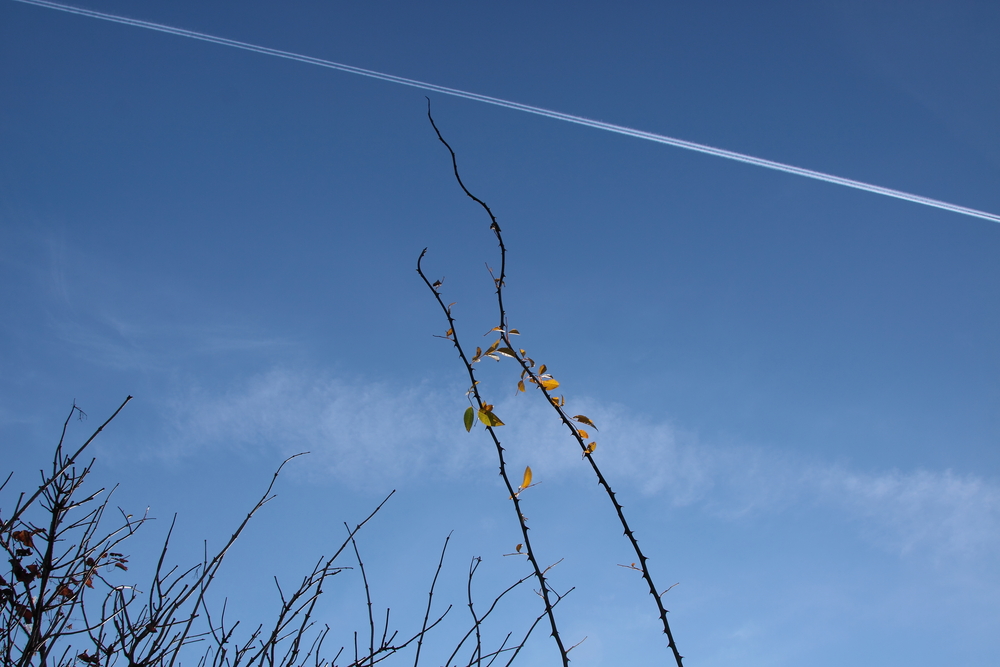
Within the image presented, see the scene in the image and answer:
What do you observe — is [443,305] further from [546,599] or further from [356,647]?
[356,647]

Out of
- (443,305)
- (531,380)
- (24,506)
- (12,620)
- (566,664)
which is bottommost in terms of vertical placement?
(566,664)

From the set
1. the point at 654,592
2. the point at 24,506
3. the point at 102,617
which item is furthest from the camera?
the point at 102,617

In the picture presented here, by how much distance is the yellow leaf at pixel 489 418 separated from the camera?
1389 millimetres

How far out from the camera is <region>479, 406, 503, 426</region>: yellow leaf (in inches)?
54.7

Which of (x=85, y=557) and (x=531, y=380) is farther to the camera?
(x=85, y=557)

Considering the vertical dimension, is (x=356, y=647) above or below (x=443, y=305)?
below

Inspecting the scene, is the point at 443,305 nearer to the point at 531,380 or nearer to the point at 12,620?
the point at 531,380

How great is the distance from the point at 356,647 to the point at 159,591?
0.65 meters

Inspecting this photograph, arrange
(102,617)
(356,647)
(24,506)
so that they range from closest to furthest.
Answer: (24,506) < (356,647) < (102,617)

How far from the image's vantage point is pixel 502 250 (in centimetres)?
160

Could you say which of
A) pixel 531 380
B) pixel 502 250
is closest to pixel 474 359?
pixel 531 380

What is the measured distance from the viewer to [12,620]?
1750 millimetres

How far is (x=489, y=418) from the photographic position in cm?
140

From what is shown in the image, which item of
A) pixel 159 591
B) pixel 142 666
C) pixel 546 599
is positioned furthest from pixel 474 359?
pixel 142 666
